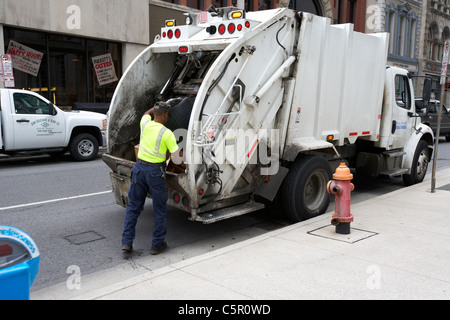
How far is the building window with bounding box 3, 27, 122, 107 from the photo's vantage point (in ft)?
53.5

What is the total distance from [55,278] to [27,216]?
97.5 inches

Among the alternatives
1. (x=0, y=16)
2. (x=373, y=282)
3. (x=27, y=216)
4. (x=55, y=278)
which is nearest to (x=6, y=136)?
(x=27, y=216)

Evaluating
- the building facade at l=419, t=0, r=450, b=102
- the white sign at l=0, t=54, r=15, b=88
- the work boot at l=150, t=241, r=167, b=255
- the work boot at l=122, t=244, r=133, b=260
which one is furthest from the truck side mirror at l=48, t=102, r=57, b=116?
the building facade at l=419, t=0, r=450, b=102

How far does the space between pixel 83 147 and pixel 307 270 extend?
946cm

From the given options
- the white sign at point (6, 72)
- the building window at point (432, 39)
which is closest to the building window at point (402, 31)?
the building window at point (432, 39)

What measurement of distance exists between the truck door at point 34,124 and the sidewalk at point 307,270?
7.40 m

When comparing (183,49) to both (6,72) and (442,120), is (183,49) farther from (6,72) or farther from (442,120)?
(442,120)

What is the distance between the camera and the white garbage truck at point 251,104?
525cm

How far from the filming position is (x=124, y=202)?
6016 millimetres

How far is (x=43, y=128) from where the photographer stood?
11.4 meters

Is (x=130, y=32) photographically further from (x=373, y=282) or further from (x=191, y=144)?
(x=373, y=282)
